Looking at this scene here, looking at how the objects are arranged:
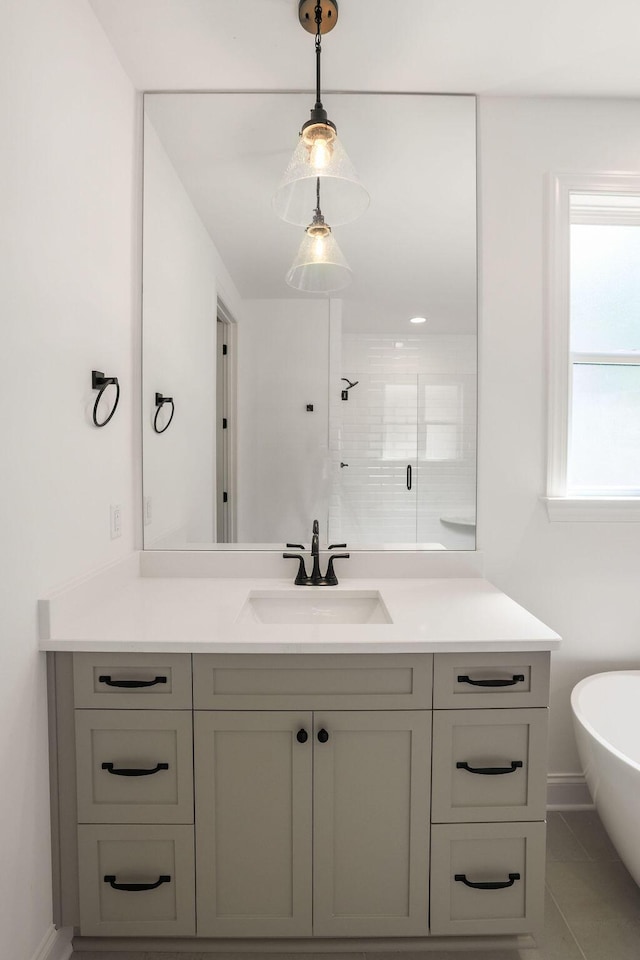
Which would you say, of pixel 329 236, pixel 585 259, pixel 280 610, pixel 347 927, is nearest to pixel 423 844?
pixel 347 927

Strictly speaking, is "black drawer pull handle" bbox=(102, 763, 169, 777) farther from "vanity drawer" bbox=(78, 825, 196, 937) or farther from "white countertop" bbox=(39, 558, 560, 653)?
"white countertop" bbox=(39, 558, 560, 653)

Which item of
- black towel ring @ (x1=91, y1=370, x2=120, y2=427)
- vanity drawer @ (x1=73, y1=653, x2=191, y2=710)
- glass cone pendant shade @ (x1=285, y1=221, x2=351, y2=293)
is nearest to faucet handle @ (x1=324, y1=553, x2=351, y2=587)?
vanity drawer @ (x1=73, y1=653, x2=191, y2=710)

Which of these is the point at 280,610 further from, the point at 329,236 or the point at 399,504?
the point at 329,236

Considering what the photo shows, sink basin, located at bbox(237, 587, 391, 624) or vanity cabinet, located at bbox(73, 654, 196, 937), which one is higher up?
sink basin, located at bbox(237, 587, 391, 624)

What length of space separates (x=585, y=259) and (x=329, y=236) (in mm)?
1032

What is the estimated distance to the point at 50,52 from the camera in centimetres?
148

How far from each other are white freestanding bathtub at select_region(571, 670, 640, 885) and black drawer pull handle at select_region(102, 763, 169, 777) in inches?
49.8

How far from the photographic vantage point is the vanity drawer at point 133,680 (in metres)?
1.51

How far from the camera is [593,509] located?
7.27 feet

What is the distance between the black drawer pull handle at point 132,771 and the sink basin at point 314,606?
1.81ft

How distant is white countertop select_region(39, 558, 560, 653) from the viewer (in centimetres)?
147

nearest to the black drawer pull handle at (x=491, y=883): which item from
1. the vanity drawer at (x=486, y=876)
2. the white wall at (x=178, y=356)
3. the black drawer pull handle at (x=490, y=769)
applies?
the vanity drawer at (x=486, y=876)

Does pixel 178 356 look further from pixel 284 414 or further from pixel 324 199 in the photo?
pixel 324 199

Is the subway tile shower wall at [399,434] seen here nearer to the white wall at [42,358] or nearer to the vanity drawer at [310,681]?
the vanity drawer at [310,681]
